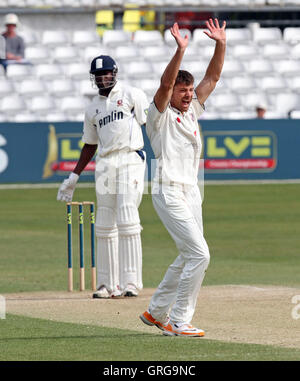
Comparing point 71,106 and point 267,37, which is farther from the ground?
point 267,37

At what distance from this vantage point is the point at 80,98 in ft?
84.5

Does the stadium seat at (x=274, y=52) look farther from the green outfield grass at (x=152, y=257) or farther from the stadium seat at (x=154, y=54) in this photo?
the green outfield grass at (x=152, y=257)

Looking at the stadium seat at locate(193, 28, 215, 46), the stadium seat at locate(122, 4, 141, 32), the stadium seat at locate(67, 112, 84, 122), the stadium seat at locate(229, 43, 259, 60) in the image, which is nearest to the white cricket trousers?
the stadium seat at locate(67, 112, 84, 122)

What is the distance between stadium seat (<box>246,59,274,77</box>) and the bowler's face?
20.7m

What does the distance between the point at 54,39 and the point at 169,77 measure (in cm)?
2091

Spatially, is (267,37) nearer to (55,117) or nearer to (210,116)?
(210,116)

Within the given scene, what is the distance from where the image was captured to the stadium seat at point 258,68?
91.4 feet

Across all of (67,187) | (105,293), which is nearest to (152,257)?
(105,293)

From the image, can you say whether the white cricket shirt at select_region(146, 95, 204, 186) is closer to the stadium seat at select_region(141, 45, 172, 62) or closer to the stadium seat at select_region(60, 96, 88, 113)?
the stadium seat at select_region(60, 96, 88, 113)

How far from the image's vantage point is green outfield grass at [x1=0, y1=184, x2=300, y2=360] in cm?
683

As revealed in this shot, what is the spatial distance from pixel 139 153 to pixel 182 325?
2.91 meters

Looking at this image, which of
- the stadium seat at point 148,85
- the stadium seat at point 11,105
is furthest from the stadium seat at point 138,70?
the stadium seat at point 11,105

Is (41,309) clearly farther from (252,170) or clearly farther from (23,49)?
(23,49)

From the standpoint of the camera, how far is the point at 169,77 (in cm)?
707
